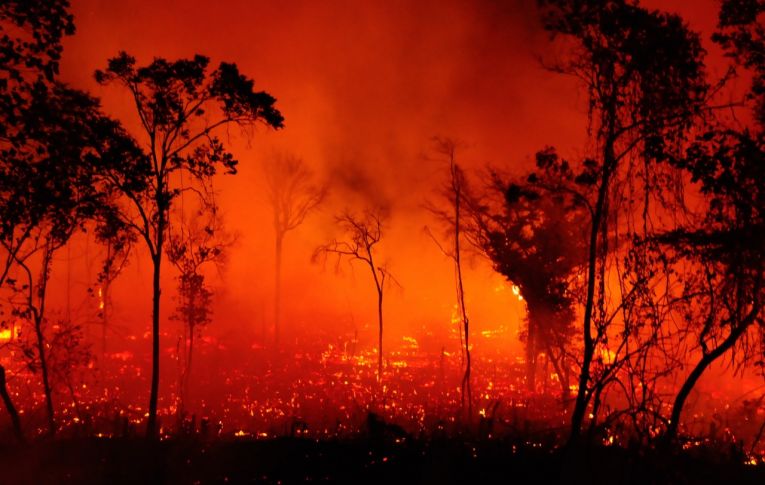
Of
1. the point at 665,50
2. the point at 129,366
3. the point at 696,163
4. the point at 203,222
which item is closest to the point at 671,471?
the point at 696,163

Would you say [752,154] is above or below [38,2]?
below

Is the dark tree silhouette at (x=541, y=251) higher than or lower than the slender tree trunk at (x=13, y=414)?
higher

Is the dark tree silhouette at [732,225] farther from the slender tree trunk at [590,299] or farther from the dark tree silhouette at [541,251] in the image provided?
the dark tree silhouette at [541,251]

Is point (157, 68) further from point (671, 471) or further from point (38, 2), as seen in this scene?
point (671, 471)

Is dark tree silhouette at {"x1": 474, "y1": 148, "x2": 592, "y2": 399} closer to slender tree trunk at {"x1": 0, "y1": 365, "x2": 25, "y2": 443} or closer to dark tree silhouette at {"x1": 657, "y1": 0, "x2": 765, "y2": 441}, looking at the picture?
dark tree silhouette at {"x1": 657, "y1": 0, "x2": 765, "y2": 441}

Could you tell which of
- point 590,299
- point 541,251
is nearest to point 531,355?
point 541,251

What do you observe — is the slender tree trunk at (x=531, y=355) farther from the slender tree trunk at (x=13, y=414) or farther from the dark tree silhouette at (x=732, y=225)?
the slender tree trunk at (x=13, y=414)

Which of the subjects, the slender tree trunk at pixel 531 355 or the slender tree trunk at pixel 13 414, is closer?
the slender tree trunk at pixel 13 414

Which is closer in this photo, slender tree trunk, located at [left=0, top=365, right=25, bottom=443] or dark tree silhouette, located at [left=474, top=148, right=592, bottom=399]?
slender tree trunk, located at [left=0, top=365, right=25, bottom=443]

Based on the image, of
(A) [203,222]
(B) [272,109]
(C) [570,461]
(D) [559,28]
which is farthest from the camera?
(A) [203,222]

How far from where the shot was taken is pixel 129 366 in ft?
88.1

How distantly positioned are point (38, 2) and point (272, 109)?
501 cm

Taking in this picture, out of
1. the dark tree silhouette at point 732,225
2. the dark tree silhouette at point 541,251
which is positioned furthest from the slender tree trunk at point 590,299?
the dark tree silhouette at point 541,251

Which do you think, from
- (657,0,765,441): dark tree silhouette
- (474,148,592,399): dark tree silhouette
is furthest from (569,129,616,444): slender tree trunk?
(474,148,592,399): dark tree silhouette
